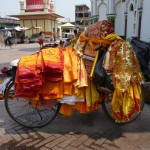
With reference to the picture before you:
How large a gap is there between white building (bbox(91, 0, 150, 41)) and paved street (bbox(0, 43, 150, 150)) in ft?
19.3


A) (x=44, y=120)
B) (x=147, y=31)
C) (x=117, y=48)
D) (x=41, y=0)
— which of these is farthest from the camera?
(x=41, y=0)

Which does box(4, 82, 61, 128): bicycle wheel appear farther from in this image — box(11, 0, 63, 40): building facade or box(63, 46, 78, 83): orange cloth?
box(11, 0, 63, 40): building facade

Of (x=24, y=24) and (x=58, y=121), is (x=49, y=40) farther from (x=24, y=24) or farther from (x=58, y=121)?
(x=58, y=121)

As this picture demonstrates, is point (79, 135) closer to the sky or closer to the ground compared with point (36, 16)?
closer to the ground

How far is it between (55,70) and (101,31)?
0.89 meters

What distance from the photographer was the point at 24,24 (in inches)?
1534

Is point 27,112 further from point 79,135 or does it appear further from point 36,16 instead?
point 36,16

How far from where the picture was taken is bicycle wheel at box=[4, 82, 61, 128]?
141 inches

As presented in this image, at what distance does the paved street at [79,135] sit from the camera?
3.12 meters

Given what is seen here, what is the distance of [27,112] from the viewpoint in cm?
409

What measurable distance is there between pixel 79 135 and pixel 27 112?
1.14 m

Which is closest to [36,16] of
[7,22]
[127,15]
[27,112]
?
[7,22]

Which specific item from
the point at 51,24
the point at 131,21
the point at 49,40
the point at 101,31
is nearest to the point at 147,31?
the point at 131,21

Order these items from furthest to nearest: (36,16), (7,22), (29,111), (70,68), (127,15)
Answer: (7,22), (36,16), (127,15), (29,111), (70,68)
